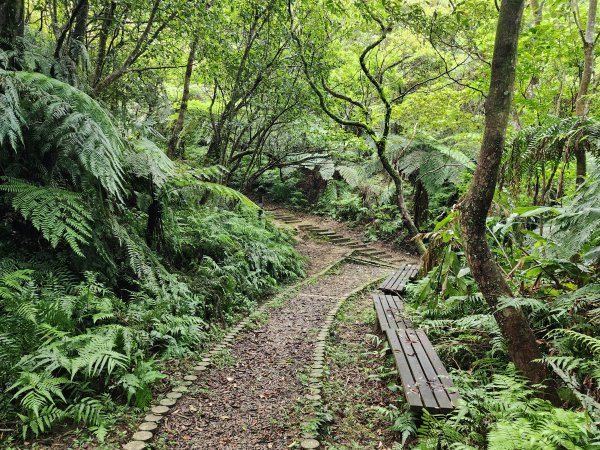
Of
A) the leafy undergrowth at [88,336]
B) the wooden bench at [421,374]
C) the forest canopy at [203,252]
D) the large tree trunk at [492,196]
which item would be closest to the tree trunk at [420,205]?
the forest canopy at [203,252]

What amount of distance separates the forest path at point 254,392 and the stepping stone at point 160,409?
0.20ft

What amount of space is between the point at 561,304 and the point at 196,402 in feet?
9.94

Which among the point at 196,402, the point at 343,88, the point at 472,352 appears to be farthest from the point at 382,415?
the point at 343,88

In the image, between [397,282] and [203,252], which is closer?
[203,252]

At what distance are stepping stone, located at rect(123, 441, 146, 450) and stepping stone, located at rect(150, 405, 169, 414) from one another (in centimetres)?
37

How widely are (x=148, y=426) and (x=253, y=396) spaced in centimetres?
91

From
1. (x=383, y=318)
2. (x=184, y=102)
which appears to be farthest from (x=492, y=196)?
(x=184, y=102)

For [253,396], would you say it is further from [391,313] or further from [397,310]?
[397,310]

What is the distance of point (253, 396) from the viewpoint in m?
3.31

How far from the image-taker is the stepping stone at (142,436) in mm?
2529

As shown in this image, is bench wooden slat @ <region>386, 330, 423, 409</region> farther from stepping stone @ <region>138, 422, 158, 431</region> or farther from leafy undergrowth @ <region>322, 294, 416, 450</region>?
stepping stone @ <region>138, 422, 158, 431</region>

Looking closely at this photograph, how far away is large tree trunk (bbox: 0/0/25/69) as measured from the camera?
12.6ft

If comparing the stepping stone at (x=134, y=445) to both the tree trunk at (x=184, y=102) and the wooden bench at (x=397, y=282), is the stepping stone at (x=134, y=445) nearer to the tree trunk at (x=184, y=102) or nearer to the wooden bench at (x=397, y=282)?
the wooden bench at (x=397, y=282)

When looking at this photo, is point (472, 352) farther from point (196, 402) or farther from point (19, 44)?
point (19, 44)
